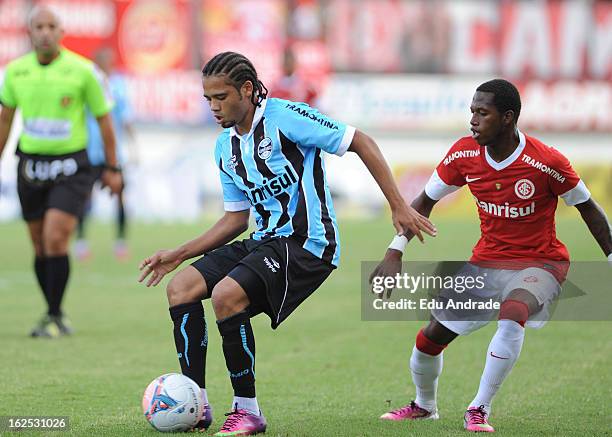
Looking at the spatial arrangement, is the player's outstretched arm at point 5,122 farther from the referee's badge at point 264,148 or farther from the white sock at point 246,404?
the white sock at point 246,404

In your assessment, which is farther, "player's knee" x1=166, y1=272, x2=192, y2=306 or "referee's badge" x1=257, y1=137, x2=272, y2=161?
"referee's badge" x1=257, y1=137, x2=272, y2=161

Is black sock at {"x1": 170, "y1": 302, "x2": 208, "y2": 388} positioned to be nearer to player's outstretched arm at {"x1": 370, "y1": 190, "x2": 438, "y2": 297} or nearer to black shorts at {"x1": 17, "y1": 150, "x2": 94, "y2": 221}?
player's outstretched arm at {"x1": 370, "y1": 190, "x2": 438, "y2": 297}

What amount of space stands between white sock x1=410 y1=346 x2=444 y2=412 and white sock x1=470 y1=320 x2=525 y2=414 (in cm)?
45

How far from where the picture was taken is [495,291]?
605cm

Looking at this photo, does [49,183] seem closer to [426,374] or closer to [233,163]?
[233,163]

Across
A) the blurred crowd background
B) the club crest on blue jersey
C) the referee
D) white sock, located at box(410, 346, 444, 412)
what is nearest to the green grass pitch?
white sock, located at box(410, 346, 444, 412)

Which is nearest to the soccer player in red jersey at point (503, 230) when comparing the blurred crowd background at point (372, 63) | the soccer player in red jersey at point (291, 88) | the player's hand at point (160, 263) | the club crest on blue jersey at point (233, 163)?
the club crest on blue jersey at point (233, 163)

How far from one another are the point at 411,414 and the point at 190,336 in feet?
4.55

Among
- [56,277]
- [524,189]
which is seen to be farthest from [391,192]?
[56,277]

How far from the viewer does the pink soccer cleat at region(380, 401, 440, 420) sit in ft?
20.3

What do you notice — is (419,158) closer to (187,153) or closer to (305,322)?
(187,153)

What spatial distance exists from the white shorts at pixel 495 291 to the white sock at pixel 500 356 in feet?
0.57

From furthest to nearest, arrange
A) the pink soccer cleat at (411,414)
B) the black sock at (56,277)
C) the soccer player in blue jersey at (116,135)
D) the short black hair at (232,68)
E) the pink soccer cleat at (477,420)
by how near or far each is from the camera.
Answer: the soccer player in blue jersey at (116,135), the black sock at (56,277), the pink soccer cleat at (411,414), the pink soccer cleat at (477,420), the short black hair at (232,68)

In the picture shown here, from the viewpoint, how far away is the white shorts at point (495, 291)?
5.88 metres
